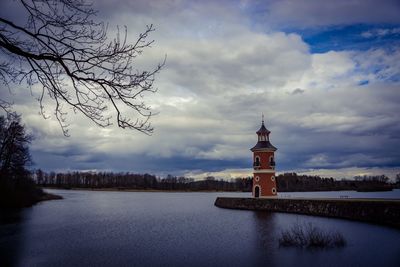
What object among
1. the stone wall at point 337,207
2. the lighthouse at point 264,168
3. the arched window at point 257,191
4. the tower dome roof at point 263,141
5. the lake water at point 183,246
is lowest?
the lake water at point 183,246

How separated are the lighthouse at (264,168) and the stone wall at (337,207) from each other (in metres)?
1.56

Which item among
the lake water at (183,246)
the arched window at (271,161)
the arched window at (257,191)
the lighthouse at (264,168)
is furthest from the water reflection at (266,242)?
the arched window at (257,191)

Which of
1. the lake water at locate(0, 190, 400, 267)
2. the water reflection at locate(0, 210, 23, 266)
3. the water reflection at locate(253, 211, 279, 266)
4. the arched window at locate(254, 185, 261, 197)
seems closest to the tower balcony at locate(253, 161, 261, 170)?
the arched window at locate(254, 185, 261, 197)

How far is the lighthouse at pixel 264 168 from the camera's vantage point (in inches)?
1705

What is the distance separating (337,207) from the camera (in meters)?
32.6

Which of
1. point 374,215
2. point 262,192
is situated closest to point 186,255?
point 374,215

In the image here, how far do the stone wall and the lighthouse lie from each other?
1559mm

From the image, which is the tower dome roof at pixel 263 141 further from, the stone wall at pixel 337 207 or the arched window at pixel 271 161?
the stone wall at pixel 337 207

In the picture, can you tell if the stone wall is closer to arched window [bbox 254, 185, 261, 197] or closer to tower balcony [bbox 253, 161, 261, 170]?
arched window [bbox 254, 185, 261, 197]

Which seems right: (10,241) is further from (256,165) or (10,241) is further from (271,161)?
(271,161)

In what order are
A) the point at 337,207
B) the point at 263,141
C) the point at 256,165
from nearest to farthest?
the point at 337,207 → the point at 256,165 → the point at 263,141

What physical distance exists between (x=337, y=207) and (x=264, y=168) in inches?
472

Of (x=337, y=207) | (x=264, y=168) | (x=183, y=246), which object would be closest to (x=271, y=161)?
(x=264, y=168)

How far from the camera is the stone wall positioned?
26172mm
